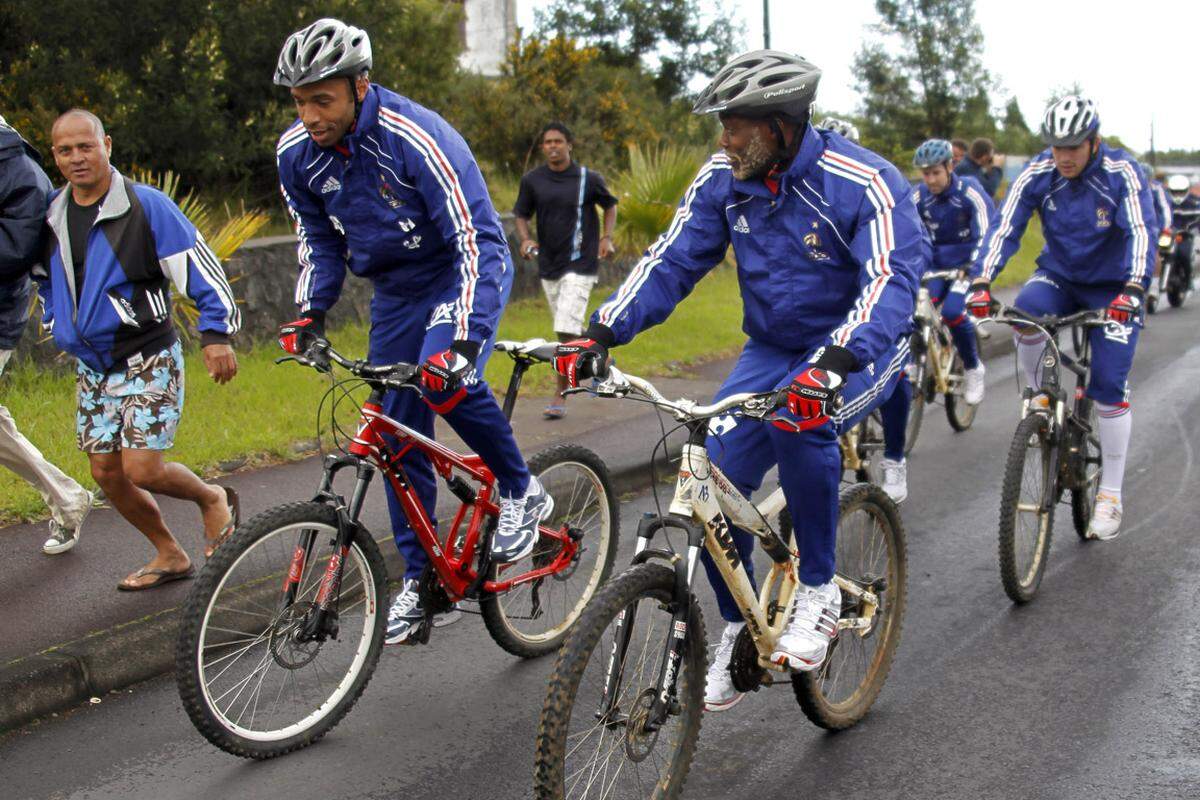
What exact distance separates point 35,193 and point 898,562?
3.59 meters

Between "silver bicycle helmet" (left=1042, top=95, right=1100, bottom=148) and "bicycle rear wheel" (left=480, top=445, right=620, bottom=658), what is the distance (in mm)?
2787

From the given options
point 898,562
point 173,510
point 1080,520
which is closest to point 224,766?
point 898,562

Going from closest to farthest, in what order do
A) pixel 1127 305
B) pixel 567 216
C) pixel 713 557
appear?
pixel 713 557, pixel 1127 305, pixel 567 216

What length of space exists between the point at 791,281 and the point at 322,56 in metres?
1.64

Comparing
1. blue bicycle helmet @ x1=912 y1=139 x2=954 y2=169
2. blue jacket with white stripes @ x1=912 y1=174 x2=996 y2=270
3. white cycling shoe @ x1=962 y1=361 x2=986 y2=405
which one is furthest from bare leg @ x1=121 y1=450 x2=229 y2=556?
blue jacket with white stripes @ x1=912 y1=174 x2=996 y2=270

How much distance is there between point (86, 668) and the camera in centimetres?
464

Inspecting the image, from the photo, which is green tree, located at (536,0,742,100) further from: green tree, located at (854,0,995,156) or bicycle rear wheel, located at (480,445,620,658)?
bicycle rear wheel, located at (480,445,620,658)

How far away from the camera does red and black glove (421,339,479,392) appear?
394 cm

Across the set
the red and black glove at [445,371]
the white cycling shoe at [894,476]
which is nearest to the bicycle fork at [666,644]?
the red and black glove at [445,371]

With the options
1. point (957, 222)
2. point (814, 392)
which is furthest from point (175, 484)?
point (957, 222)

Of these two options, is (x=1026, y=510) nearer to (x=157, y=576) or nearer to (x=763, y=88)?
(x=763, y=88)

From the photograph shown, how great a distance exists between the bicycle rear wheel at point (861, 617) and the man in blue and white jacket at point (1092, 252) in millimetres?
1996

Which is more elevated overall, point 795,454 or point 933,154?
point 795,454

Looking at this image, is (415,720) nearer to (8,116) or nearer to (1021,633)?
(1021,633)
